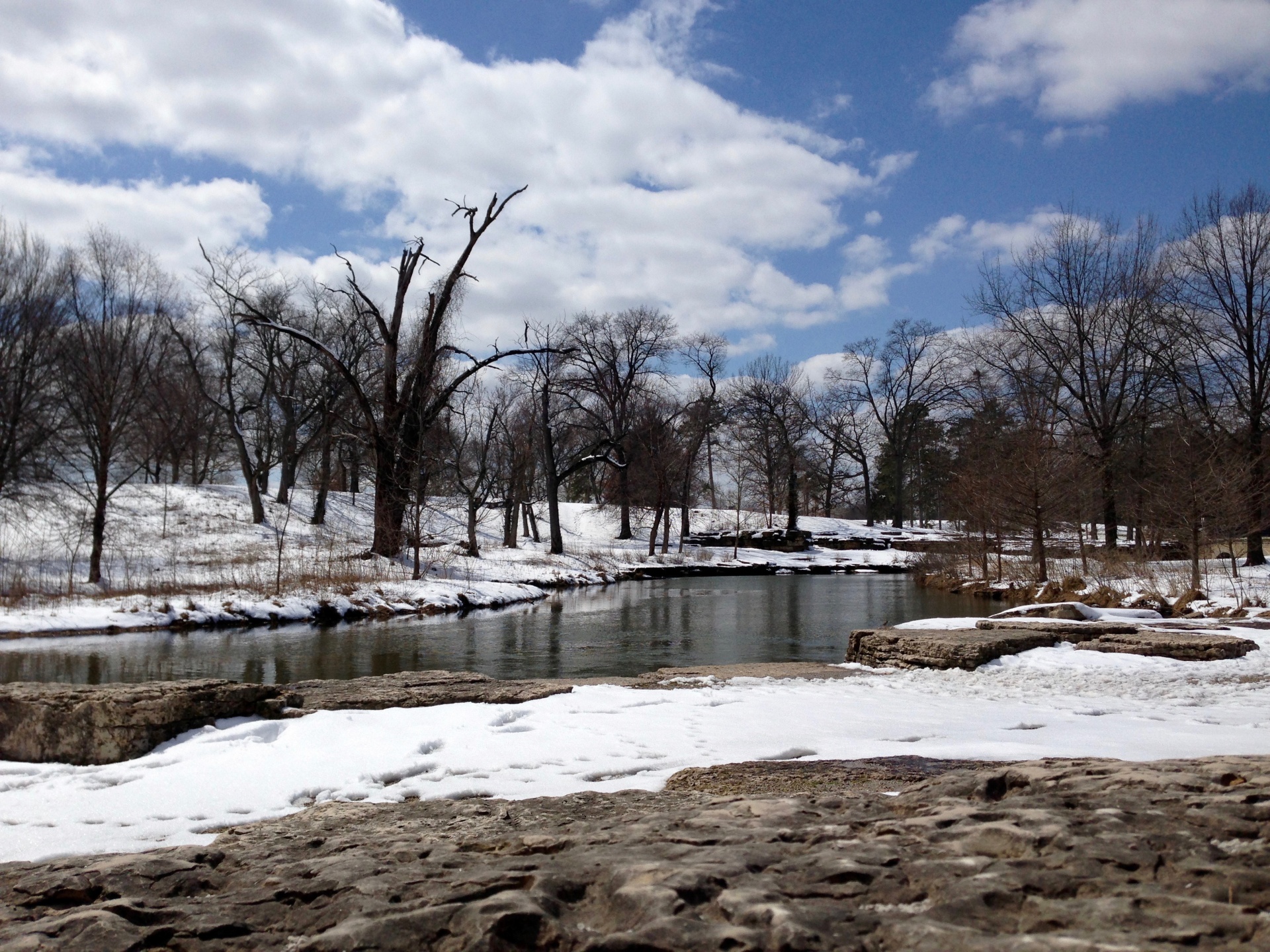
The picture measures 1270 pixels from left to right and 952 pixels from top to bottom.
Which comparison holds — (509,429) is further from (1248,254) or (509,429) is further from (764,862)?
(764,862)

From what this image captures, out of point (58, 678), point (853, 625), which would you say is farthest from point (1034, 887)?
point (853, 625)

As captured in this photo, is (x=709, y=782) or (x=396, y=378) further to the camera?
(x=396, y=378)

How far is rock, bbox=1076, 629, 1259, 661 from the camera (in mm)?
9539

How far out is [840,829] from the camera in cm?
260

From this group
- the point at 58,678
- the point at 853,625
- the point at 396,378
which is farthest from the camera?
the point at 396,378

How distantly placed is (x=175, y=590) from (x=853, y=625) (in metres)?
14.8

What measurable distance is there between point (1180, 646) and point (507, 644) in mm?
9770

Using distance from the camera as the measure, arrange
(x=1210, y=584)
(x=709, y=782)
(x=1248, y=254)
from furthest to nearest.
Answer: (x=1248, y=254), (x=1210, y=584), (x=709, y=782)

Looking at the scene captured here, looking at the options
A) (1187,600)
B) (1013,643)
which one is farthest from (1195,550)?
(1013,643)

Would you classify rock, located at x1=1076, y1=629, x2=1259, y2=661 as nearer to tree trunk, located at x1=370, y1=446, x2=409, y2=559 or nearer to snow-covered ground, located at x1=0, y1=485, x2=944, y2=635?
snow-covered ground, located at x1=0, y1=485, x2=944, y2=635

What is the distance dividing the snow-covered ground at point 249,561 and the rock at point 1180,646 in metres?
14.6

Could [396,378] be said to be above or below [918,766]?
above

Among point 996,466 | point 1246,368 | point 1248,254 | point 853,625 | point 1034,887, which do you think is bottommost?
point 853,625

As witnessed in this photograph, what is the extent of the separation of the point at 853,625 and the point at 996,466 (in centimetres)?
1232
